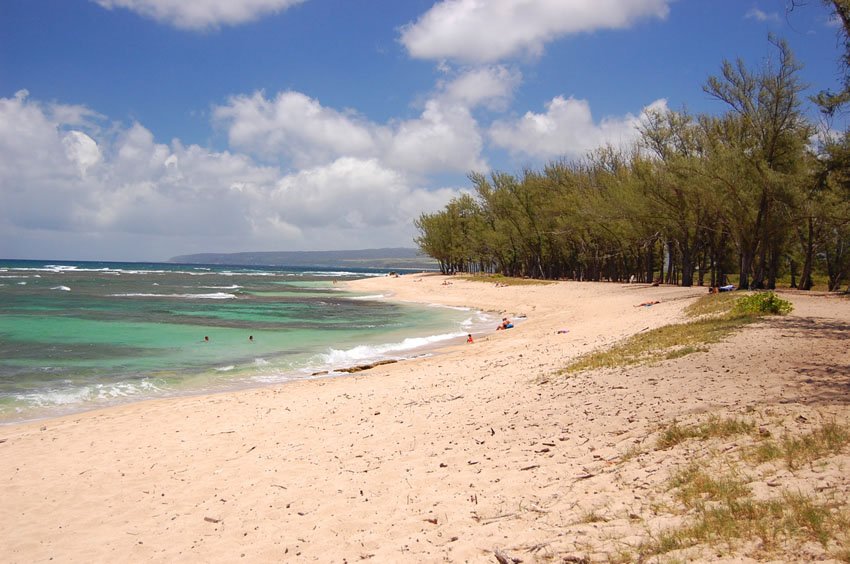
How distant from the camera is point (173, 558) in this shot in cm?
542

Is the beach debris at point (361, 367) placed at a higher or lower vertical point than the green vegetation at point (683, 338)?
lower

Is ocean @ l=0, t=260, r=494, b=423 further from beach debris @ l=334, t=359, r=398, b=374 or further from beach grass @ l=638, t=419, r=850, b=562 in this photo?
beach grass @ l=638, t=419, r=850, b=562

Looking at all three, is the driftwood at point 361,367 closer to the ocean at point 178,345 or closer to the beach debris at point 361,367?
the beach debris at point 361,367

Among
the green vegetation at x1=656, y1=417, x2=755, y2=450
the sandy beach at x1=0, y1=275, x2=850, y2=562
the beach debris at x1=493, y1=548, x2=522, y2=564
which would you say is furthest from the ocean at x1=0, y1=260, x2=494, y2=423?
the beach debris at x1=493, y1=548, x2=522, y2=564

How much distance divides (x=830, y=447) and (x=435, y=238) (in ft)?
288

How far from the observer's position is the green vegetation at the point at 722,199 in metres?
23.6

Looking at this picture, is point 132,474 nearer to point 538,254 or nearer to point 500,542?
point 500,542

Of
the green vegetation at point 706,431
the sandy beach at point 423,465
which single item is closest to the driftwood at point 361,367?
the sandy beach at point 423,465

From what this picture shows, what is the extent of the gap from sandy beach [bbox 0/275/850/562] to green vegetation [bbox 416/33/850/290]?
8.88 meters

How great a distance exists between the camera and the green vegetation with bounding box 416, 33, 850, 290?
77.5 ft

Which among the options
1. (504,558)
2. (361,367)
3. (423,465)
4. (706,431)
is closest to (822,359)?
(706,431)

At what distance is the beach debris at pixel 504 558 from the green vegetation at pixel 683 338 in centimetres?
634


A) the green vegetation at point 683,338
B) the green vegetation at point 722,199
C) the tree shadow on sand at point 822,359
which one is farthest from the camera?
Result: the green vegetation at point 722,199

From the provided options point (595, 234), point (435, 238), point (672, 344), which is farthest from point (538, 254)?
point (672, 344)
